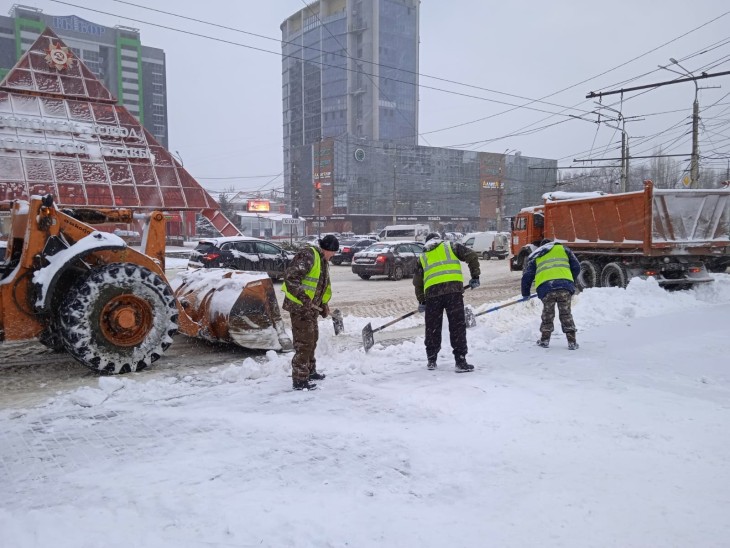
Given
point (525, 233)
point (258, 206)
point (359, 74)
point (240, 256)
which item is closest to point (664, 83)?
point (525, 233)

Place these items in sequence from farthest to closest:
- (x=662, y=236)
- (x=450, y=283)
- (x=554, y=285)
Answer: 1. (x=662, y=236)
2. (x=554, y=285)
3. (x=450, y=283)

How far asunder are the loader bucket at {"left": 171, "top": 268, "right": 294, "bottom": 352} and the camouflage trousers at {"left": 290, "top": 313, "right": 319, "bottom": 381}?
1776mm

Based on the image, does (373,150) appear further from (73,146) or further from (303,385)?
(303,385)

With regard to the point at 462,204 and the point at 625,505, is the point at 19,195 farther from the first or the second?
the point at 462,204

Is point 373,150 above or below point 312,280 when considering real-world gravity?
above

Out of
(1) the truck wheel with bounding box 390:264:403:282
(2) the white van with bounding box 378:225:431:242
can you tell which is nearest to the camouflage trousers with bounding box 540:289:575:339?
(1) the truck wheel with bounding box 390:264:403:282

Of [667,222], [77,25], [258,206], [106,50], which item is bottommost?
[667,222]

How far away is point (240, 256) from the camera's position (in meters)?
17.5

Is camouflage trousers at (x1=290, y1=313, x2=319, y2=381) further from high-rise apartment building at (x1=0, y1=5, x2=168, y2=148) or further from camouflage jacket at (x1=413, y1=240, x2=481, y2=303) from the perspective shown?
high-rise apartment building at (x1=0, y1=5, x2=168, y2=148)

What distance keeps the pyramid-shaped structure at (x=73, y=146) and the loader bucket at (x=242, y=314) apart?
2213 centimetres

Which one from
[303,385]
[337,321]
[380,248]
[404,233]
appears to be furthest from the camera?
[404,233]

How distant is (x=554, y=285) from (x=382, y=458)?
14.2 ft

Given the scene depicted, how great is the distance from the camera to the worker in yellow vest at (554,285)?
6.96m

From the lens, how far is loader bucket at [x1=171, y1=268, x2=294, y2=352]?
6.99m
